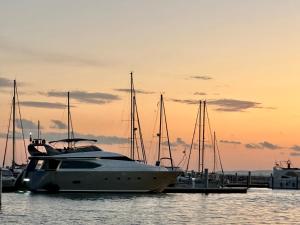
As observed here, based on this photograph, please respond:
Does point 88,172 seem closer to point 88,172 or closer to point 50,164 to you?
point 88,172

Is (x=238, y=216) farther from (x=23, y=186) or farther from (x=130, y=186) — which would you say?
(x=23, y=186)

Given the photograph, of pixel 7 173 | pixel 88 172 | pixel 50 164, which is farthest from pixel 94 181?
pixel 7 173

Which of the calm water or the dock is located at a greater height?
the dock

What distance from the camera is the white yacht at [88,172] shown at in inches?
2525

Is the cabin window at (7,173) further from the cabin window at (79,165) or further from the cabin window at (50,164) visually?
the cabin window at (79,165)

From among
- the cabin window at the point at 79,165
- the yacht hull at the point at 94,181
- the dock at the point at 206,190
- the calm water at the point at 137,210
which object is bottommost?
the calm water at the point at 137,210

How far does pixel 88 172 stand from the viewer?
6412cm

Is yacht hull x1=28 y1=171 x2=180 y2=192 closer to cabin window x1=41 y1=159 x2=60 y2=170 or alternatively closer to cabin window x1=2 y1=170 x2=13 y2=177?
cabin window x1=41 y1=159 x2=60 y2=170

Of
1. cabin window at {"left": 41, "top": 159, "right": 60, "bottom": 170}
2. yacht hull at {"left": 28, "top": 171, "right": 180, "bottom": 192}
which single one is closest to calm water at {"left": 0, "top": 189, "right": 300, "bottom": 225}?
yacht hull at {"left": 28, "top": 171, "right": 180, "bottom": 192}

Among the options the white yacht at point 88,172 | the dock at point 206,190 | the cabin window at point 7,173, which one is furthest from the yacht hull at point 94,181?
the cabin window at point 7,173

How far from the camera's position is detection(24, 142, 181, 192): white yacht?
210ft

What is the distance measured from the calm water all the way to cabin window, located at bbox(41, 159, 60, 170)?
3.32 m

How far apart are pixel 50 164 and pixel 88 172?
369cm

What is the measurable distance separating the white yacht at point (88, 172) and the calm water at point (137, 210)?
6.30ft
